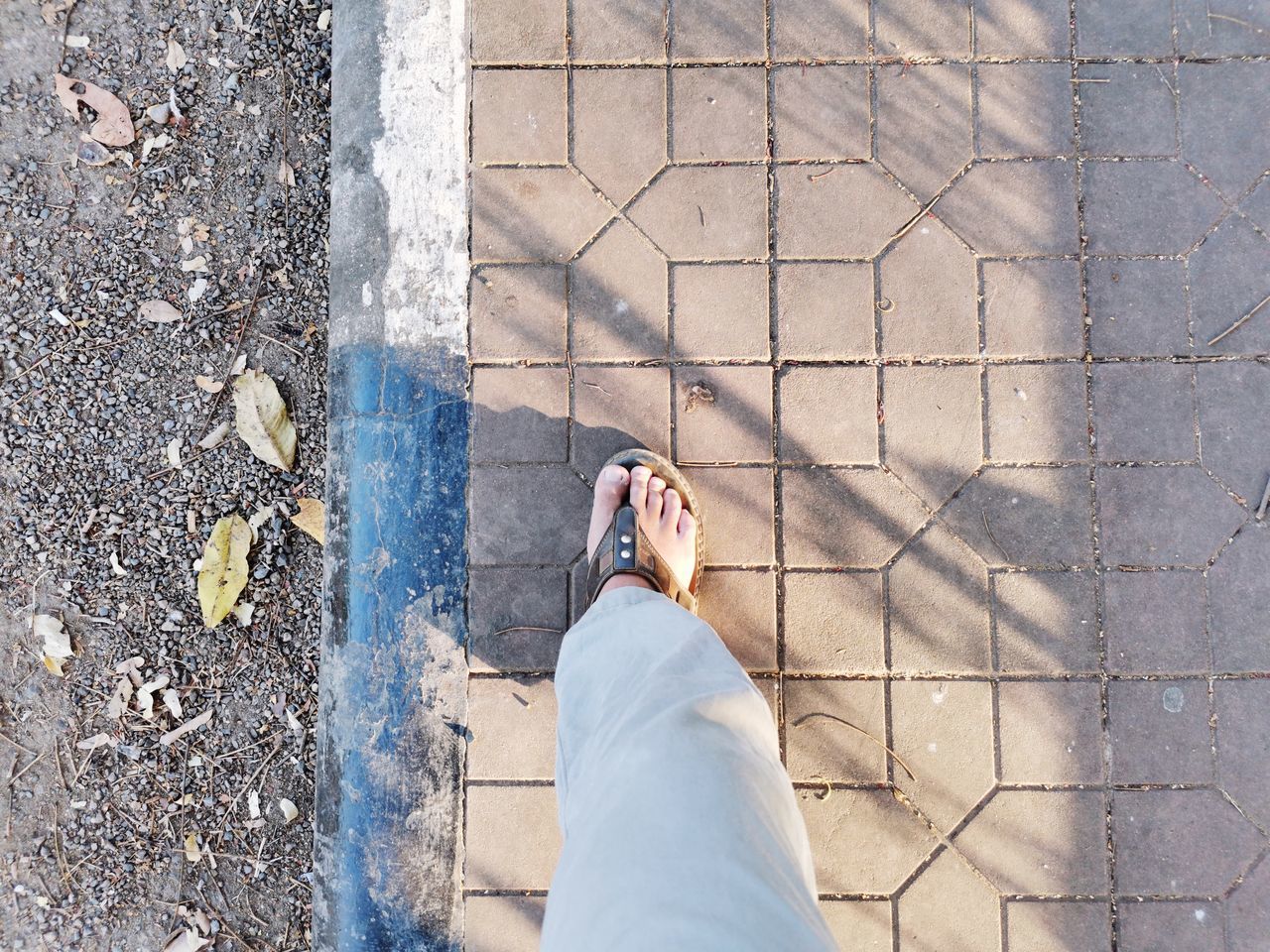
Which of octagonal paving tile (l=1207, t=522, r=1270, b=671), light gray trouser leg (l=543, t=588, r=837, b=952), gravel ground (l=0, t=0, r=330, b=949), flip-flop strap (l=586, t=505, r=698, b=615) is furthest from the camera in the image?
gravel ground (l=0, t=0, r=330, b=949)

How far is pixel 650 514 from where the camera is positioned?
2.29 metres

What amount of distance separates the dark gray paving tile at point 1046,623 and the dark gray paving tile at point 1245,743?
15.6 inches

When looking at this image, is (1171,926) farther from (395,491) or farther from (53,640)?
(53,640)

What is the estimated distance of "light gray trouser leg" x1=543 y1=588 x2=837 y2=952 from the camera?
141 centimetres

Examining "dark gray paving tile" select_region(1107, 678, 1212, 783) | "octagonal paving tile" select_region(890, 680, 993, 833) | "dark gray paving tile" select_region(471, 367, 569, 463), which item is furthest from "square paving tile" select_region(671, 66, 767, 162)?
"dark gray paving tile" select_region(1107, 678, 1212, 783)

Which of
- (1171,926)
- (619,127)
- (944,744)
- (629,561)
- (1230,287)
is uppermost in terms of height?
(619,127)

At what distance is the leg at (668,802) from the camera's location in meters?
1.41

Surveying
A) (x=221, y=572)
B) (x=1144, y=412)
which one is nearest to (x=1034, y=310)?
(x=1144, y=412)

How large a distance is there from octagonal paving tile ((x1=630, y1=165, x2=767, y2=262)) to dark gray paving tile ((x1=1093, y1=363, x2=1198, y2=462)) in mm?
1101

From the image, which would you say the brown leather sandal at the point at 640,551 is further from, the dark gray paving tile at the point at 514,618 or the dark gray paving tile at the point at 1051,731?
the dark gray paving tile at the point at 1051,731

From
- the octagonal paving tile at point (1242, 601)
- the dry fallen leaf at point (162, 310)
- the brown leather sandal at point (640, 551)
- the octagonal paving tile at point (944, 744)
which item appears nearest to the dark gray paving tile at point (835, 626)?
the octagonal paving tile at point (944, 744)

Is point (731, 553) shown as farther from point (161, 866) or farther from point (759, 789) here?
point (161, 866)

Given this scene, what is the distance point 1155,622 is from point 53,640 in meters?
3.38

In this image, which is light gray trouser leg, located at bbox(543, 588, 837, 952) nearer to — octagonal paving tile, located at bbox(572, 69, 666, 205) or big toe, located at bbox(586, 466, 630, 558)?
big toe, located at bbox(586, 466, 630, 558)
